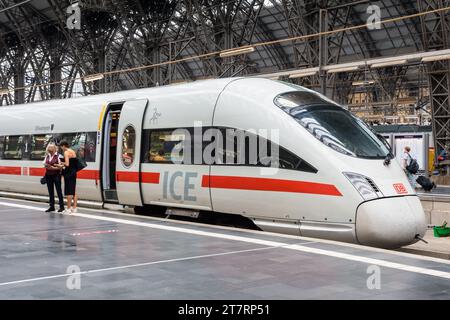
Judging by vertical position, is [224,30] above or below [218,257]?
above

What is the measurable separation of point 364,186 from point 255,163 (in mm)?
1967

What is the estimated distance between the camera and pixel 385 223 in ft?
28.0

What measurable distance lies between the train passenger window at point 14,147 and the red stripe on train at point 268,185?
8224 mm

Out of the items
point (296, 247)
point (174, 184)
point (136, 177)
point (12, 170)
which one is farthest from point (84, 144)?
point (296, 247)

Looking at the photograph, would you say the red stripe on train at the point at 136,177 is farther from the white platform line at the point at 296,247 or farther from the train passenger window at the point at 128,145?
the white platform line at the point at 296,247

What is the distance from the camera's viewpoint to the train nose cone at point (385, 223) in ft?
27.9

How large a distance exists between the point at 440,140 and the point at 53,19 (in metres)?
27.0

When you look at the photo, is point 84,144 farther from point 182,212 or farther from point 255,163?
Result: point 255,163

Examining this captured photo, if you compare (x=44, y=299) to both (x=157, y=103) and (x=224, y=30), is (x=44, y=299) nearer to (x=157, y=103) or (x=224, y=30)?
(x=157, y=103)

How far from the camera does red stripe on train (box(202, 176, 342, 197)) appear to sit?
8.95m

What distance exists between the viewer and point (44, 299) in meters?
5.24

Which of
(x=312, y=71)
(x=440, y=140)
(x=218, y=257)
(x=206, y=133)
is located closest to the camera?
(x=218, y=257)

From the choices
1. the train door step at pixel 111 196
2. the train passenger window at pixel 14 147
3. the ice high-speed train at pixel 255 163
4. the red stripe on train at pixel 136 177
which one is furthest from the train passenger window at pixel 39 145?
the red stripe on train at pixel 136 177
